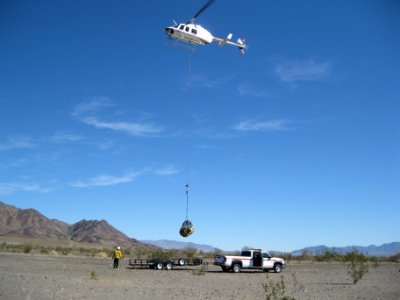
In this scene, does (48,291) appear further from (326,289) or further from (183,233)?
(326,289)

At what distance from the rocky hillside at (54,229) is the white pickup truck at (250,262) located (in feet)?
401

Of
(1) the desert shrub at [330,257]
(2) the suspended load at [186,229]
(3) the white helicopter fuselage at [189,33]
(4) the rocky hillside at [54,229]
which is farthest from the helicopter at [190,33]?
(4) the rocky hillside at [54,229]

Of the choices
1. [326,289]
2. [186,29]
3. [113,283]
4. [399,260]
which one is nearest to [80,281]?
[113,283]

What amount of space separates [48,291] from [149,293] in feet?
12.7

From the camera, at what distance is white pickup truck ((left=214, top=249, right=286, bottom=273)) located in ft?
112

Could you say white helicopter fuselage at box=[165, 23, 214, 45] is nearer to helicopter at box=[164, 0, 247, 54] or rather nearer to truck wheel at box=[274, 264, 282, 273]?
helicopter at box=[164, 0, 247, 54]

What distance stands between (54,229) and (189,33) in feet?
507

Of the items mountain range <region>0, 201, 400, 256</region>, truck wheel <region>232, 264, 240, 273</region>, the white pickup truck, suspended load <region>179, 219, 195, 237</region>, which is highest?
mountain range <region>0, 201, 400, 256</region>

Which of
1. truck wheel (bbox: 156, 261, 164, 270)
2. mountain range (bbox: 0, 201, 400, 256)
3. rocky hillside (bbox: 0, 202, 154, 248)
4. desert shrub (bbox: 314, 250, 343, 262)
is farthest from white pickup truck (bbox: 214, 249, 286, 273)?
rocky hillside (bbox: 0, 202, 154, 248)

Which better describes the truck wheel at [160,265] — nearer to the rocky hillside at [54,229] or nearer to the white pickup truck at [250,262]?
the white pickup truck at [250,262]

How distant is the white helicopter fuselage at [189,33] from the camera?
2972 centimetres

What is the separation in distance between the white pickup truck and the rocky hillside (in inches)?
4807

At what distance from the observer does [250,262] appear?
114 ft

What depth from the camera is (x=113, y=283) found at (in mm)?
23219
